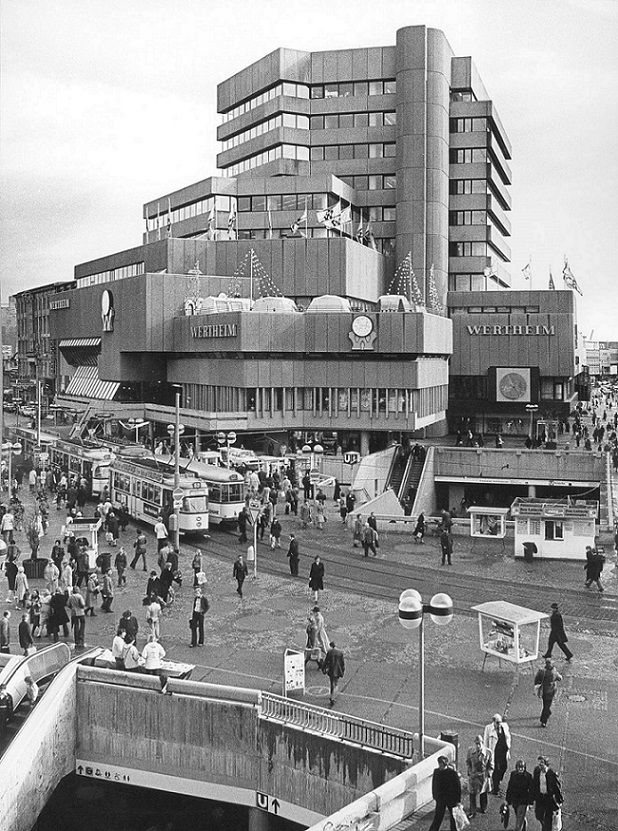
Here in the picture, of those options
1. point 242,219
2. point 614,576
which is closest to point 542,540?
point 614,576

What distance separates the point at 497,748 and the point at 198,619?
945 cm

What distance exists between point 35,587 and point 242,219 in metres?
71.1

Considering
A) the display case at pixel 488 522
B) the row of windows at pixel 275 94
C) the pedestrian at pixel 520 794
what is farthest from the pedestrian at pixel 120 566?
the row of windows at pixel 275 94

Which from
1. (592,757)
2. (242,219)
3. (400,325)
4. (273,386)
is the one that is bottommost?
(592,757)

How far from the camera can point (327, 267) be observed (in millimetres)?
81688

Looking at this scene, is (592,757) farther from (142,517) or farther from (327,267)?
(327,267)

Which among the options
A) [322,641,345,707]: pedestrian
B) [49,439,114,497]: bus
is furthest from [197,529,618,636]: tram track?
[49,439,114,497]: bus

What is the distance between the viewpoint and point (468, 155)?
92875mm

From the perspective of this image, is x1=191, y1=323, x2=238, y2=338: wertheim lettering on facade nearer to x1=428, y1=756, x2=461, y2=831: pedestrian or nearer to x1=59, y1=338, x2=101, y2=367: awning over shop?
x1=59, y1=338, x2=101, y2=367: awning over shop

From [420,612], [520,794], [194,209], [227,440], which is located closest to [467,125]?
[194,209]

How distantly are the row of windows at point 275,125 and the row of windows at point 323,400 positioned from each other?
36968 millimetres

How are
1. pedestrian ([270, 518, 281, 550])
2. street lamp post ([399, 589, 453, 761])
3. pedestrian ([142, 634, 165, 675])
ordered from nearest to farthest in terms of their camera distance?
street lamp post ([399, 589, 453, 761])
pedestrian ([142, 634, 165, 675])
pedestrian ([270, 518, 281, 550])

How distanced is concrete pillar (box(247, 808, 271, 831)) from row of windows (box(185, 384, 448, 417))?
161ft

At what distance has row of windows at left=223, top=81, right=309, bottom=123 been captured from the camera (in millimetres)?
96188
